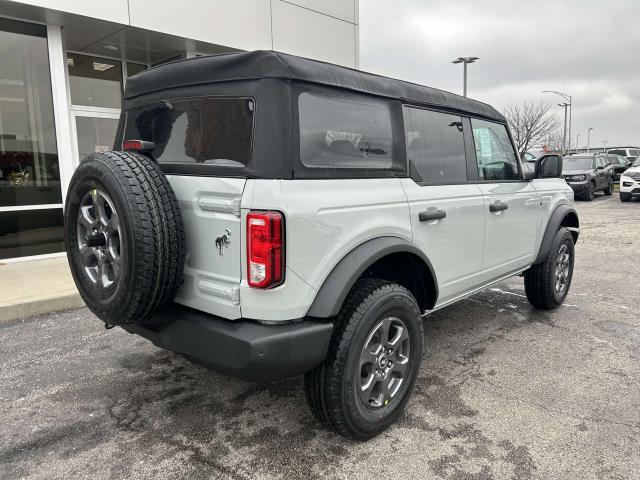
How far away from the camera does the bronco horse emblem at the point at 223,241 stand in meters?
2.29

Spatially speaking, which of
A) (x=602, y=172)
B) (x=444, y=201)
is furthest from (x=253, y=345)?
(x=602, y=172)

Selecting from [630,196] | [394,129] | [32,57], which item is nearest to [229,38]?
[32,57]

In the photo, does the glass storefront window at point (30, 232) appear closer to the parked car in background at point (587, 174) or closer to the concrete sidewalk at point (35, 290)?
the concrete sidewalk at point (35, 290)

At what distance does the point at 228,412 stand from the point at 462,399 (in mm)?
1498

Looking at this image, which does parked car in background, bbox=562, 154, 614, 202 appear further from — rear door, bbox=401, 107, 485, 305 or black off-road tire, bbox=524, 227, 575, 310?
rear door, bbox=401, 107, 485, 305

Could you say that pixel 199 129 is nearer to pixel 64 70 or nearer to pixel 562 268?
pixel 562 268

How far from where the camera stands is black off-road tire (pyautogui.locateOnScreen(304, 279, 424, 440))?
244 centimetres

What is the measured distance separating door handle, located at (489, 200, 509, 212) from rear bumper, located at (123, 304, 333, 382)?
6.34 feet

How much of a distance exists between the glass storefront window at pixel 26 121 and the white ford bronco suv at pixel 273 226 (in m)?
Result: 4.96

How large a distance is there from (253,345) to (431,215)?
1457mm

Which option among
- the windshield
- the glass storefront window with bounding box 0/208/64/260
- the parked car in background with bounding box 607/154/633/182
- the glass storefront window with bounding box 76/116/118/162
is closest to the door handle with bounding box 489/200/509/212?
the glass storefront window with bounding box 0/208/64/260

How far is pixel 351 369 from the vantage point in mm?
2463

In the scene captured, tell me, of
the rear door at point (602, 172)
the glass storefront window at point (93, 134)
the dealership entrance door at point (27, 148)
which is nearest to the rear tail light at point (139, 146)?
the dealership entrance door at point (27, 148)

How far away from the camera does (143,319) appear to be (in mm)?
2467
